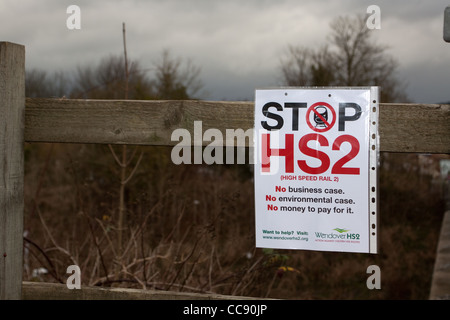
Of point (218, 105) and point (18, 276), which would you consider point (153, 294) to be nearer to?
point (18, 276)

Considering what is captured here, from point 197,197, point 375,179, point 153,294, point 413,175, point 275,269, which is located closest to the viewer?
point 375,179

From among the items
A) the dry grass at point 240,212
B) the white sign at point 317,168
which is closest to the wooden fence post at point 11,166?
the white sign at point 317,168

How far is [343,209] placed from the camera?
2490 mm

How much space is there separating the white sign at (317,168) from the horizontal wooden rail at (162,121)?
0.09 m

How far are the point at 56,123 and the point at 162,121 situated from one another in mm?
556

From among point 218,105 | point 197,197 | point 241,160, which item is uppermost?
point 218,105

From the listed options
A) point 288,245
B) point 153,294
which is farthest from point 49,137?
point 288,245

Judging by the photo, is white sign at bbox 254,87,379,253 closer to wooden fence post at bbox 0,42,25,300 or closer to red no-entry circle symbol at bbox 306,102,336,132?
red no-entry circle symbol at bbox 306,102,336,132

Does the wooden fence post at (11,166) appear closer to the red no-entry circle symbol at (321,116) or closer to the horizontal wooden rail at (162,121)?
the horizontal wooden rail at (162,121)

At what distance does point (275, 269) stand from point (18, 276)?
2.86 metres

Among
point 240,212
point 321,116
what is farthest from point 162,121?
point 240,212

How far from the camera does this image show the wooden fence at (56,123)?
2605 mm

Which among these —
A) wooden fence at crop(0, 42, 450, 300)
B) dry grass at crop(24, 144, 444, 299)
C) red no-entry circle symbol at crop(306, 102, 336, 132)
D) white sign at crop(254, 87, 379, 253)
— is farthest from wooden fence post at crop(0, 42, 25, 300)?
dry grass at crop(24, 144, 444, 299)
